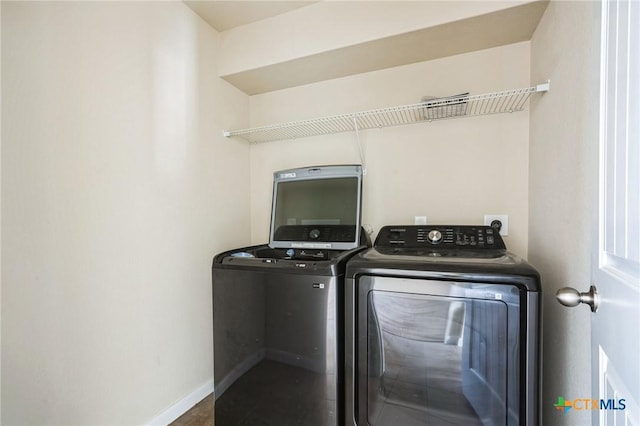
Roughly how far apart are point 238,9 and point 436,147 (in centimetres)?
153

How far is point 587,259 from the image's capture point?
90 cm

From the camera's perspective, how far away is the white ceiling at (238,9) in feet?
5.68

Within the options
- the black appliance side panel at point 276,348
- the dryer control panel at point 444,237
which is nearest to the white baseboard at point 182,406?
the black appliance side panel at point 276,348

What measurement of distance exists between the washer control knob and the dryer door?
462 mm

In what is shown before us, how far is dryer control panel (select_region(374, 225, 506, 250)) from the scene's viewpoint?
1440mm

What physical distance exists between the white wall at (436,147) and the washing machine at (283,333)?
30 centimetres

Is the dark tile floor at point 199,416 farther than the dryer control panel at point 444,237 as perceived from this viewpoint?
Yes

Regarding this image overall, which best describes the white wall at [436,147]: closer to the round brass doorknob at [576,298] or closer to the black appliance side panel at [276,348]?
the black appliance side panel at [276,348]

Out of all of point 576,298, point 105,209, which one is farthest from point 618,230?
point 105,209

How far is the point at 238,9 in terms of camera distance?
1787 mm

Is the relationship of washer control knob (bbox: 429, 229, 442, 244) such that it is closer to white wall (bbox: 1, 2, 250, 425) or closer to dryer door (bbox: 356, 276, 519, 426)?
dryer door (bbox: 356, 276, 519, 426)

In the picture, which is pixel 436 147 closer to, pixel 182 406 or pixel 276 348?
pixel 276 348

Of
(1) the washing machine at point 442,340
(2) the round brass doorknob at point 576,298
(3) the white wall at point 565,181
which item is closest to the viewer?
(2) the round brass doorknob at point 576,298

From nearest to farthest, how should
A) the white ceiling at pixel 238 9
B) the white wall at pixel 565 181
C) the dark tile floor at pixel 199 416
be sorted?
the white wall at pixel 565 181
the dark tile floor at pixel 199 416
the white ceiling at pixel 238 9
